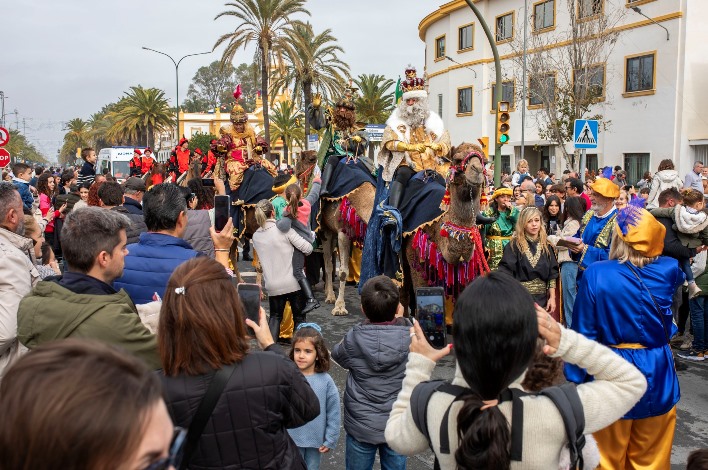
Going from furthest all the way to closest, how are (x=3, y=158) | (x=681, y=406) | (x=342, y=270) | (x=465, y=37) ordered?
(x=465, y=37)
(x=3, y=158)
(x=342, y=270)
(x=681, y=406)

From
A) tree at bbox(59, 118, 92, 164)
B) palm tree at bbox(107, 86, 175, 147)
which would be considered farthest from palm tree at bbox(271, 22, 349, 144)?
tree at bbox(59, 118, 92, 164)

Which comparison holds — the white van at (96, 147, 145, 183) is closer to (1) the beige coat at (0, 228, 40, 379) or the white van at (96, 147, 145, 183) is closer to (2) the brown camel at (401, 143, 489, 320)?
(2) the brown camel at (401, 143, 489, 320)

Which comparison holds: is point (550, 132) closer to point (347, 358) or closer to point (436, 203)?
point (436, 203)

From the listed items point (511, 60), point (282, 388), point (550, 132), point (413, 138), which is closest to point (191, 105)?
point (511, 60)

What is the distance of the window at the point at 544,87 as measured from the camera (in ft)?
89.6

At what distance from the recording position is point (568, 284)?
26.4 feet

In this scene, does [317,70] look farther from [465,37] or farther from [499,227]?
[499,227]

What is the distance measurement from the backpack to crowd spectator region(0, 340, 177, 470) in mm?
1124

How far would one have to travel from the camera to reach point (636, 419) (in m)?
4.23

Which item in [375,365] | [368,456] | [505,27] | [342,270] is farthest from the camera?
[505,27]

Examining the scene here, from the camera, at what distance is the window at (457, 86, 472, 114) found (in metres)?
38.0

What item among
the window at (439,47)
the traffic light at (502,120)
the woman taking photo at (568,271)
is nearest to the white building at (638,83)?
the window at (439,47)

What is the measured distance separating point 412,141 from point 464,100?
31.5 m

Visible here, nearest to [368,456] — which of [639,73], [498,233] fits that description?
[498,233]
